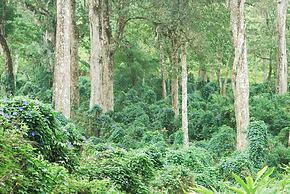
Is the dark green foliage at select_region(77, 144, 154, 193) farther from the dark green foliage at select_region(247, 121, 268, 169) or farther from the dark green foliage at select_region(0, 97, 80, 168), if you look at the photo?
the dark green foliage at select_region(247, 121, 268, 169)

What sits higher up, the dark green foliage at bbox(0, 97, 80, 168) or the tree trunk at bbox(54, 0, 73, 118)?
the tree trunk at bbox(54, 0, 73, 118)

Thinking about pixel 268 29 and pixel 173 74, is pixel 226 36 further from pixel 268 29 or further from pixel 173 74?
pixel 268 29

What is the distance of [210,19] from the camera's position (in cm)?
2116

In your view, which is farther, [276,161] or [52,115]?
[276,161]

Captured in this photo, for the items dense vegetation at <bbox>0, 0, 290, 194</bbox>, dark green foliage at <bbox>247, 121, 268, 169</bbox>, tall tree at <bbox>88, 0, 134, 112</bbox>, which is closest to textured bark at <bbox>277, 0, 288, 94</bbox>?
dense vegetation at <bbox>0, 0, 290, 194</bbox>

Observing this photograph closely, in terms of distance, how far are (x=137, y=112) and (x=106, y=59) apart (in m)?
3.35

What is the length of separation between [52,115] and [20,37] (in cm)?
2216

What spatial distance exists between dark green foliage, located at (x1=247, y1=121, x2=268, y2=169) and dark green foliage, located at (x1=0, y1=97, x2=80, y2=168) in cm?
743

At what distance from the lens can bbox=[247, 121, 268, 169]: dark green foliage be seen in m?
14.6

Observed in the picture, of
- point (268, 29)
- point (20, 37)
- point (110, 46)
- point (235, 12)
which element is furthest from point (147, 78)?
point (235, 12)

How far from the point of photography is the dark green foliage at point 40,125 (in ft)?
22.5

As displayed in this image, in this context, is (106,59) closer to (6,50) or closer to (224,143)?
(6,50)

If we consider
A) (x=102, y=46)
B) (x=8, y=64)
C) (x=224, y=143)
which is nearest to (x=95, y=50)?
(x=102, y=46)

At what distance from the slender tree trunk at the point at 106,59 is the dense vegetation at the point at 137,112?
6 centimetres
